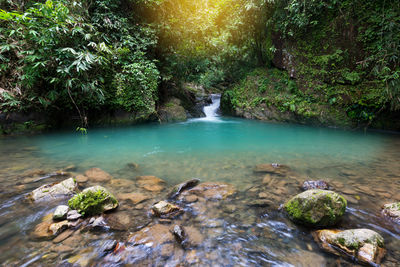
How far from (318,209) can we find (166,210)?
174 cm

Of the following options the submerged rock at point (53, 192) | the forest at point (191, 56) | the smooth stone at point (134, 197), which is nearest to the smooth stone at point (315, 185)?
the smooth stone at point (134, 197)

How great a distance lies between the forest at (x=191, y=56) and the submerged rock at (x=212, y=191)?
5.15 metres

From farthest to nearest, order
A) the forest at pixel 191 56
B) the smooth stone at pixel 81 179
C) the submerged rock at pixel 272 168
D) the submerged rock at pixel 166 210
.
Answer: the forest at pixel 191 56 → the submerged rock at pixel 272 168 → the smooth stone at pixel 81 179 → the submerged rock at pixel 166 210

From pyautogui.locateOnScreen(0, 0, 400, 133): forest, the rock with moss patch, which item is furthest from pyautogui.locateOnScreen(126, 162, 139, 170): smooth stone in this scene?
pyautogui.locateOnScreen(0, 0, 400, 133): forest

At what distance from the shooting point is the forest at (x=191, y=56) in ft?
19.2

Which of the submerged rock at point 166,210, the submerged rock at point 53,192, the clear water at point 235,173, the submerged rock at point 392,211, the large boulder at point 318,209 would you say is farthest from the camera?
the submerged rock at point 53,192

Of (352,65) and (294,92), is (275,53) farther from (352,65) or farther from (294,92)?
(352,65)

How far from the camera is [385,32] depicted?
6777 millimetres

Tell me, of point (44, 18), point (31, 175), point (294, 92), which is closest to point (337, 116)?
point (294, 92)

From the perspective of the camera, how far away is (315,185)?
2959 mm

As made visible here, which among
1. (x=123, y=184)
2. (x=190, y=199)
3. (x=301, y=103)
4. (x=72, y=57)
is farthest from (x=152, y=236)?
(x=301, y=103)

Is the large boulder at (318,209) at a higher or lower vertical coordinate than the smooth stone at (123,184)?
higher

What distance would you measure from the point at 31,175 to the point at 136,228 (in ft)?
8.50

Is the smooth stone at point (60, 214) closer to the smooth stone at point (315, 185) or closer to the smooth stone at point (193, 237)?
the smooth stone at point (193, 237)
